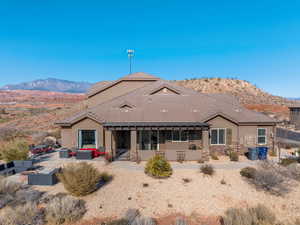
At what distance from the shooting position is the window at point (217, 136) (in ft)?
47.7

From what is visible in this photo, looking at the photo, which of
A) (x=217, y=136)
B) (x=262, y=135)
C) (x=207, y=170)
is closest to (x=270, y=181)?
(x=207, y=170)

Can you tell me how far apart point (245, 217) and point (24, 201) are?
10.3m

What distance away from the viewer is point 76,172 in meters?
8.55

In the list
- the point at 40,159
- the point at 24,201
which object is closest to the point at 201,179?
the point at 24,201

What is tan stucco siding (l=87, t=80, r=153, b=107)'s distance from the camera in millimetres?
19562

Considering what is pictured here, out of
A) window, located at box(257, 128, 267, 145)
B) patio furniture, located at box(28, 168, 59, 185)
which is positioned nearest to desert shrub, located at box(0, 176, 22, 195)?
patio furniture, located at box(28, 168, 59, 185)

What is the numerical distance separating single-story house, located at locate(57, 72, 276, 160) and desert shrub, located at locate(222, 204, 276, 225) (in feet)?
19.9

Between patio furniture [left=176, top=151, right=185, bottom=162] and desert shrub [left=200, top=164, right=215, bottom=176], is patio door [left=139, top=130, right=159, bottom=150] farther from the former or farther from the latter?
desert shrub [left=200, top=164, right=215, bottom=176]

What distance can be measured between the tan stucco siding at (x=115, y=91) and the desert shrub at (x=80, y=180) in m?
11.9

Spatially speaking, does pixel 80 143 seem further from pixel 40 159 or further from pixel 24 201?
pixel 24 201

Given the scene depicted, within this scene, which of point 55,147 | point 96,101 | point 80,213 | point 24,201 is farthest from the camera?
point 96,101

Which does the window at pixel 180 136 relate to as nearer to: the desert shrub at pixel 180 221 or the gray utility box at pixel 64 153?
the desert shrub at pixel 180 221

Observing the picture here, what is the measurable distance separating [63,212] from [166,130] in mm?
9880

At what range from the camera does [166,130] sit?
14641mm
